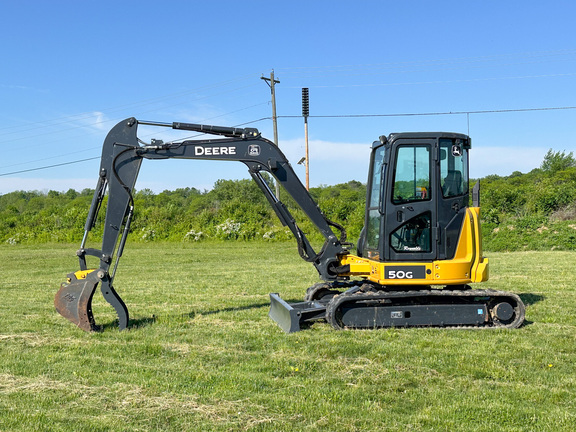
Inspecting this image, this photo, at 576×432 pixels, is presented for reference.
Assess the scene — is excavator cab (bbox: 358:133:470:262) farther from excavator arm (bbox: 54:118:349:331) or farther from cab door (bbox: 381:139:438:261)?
excavator arm (bbox: 54:118:349:331)

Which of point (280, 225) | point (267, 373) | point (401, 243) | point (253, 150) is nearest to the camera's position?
point (267, 373)

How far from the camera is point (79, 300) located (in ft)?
28.5

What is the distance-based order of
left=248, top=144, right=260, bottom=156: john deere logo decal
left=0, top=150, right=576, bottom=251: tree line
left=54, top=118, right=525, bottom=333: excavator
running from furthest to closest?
left=0, top=150, right=576, bottom=251: tree line → left=248, top=144, right=260, bottom=156: john deere logo decal → left=54, top=118, right=525, bottom=333: excavator

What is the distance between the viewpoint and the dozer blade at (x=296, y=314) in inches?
340

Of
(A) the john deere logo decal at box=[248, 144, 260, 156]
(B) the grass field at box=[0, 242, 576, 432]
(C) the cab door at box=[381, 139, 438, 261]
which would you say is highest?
(A) the john deere logo decal at box=[248, 144, 260, 156]

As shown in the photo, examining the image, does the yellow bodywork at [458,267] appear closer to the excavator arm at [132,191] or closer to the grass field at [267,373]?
the grass field at [267,373]

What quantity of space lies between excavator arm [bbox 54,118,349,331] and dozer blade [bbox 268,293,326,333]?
26.3 inches

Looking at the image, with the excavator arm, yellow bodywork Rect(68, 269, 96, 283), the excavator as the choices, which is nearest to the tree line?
the excavator arm

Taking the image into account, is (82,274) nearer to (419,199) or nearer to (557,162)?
(419,199)

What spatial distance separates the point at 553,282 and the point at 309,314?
7.67 meters

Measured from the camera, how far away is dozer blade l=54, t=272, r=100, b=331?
868 centimetres

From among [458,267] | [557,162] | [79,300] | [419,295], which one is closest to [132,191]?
[79,300]

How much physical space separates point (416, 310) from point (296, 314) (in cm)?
180

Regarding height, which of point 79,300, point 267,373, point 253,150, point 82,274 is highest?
point 253,150
